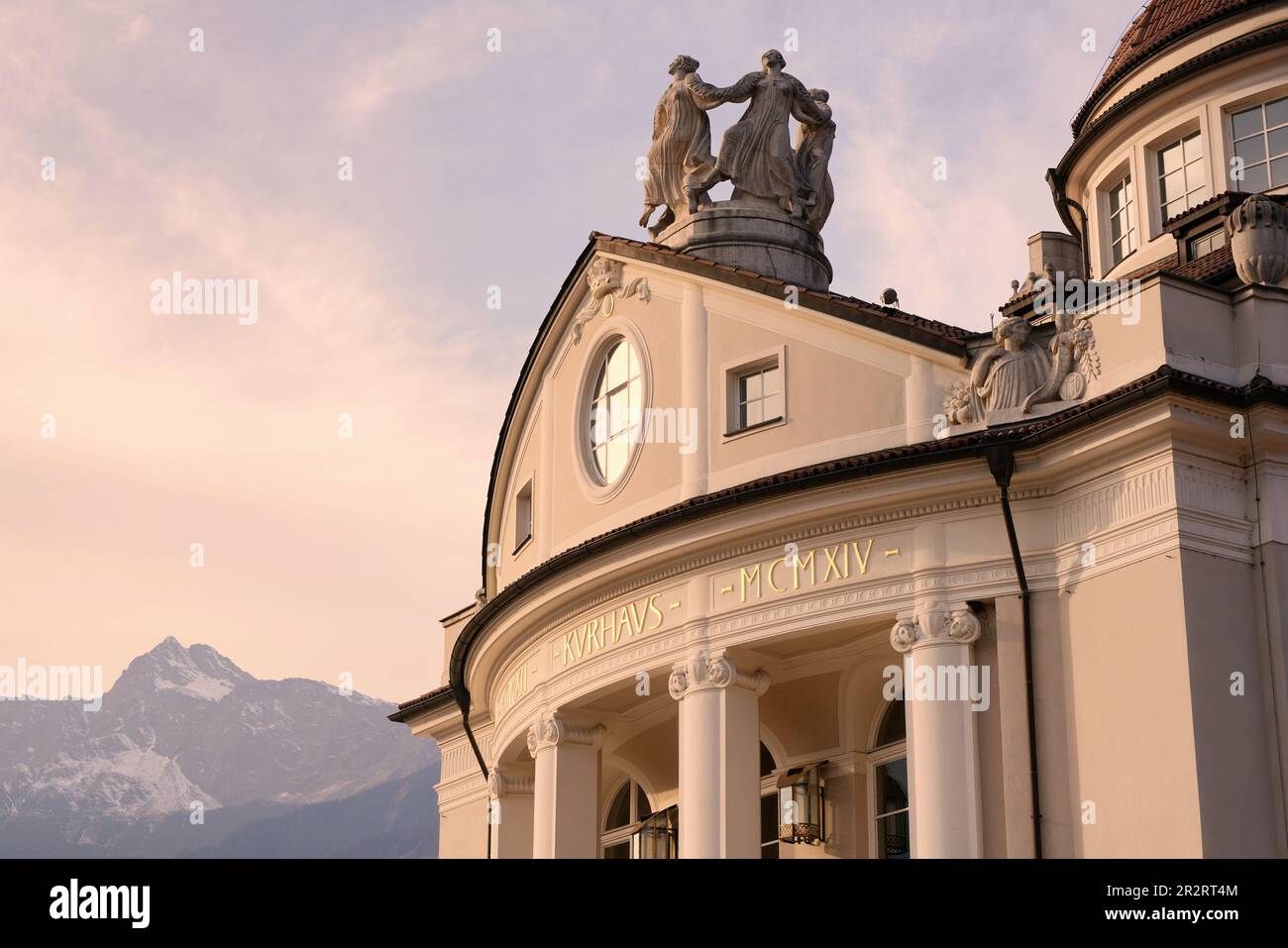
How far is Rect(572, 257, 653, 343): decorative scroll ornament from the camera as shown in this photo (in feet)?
86.0

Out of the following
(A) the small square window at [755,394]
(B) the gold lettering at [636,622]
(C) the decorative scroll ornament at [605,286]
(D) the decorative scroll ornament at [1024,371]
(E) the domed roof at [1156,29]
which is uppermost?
(E) the domed roof at [1156,29]

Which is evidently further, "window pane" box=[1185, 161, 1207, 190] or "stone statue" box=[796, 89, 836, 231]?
"window pane" box=[1185, 161, 1207, 190]

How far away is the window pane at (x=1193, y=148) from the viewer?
102ft

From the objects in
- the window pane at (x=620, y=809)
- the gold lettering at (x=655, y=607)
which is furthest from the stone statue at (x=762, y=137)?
the window pane at (x=620, y=809)

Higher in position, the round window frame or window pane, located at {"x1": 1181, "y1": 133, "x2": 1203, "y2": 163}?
window pane, located at {"x1": 1181, "y1": 133, "x2": 1203, "y2": 163}

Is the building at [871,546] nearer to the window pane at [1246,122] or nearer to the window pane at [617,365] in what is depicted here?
the window pane at [617,365]

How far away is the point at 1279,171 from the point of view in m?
29.9

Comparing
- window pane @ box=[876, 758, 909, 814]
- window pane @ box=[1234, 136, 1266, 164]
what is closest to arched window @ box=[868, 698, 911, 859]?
window pane @ box=[876, 758, 909, 814]

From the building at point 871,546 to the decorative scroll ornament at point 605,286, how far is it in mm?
42

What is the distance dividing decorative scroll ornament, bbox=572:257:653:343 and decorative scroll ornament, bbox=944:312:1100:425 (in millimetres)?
5575

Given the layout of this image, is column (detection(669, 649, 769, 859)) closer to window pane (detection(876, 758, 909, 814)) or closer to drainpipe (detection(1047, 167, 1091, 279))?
window pane (detection(876, 758, 909, 814))

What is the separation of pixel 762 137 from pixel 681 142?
1107 millimetres

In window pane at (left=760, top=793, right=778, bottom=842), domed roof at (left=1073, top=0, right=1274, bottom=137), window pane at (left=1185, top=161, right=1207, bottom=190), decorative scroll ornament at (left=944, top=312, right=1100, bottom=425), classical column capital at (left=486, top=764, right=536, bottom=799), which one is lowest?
window pane at (left=760, top=793, right=778, bottom=842)
